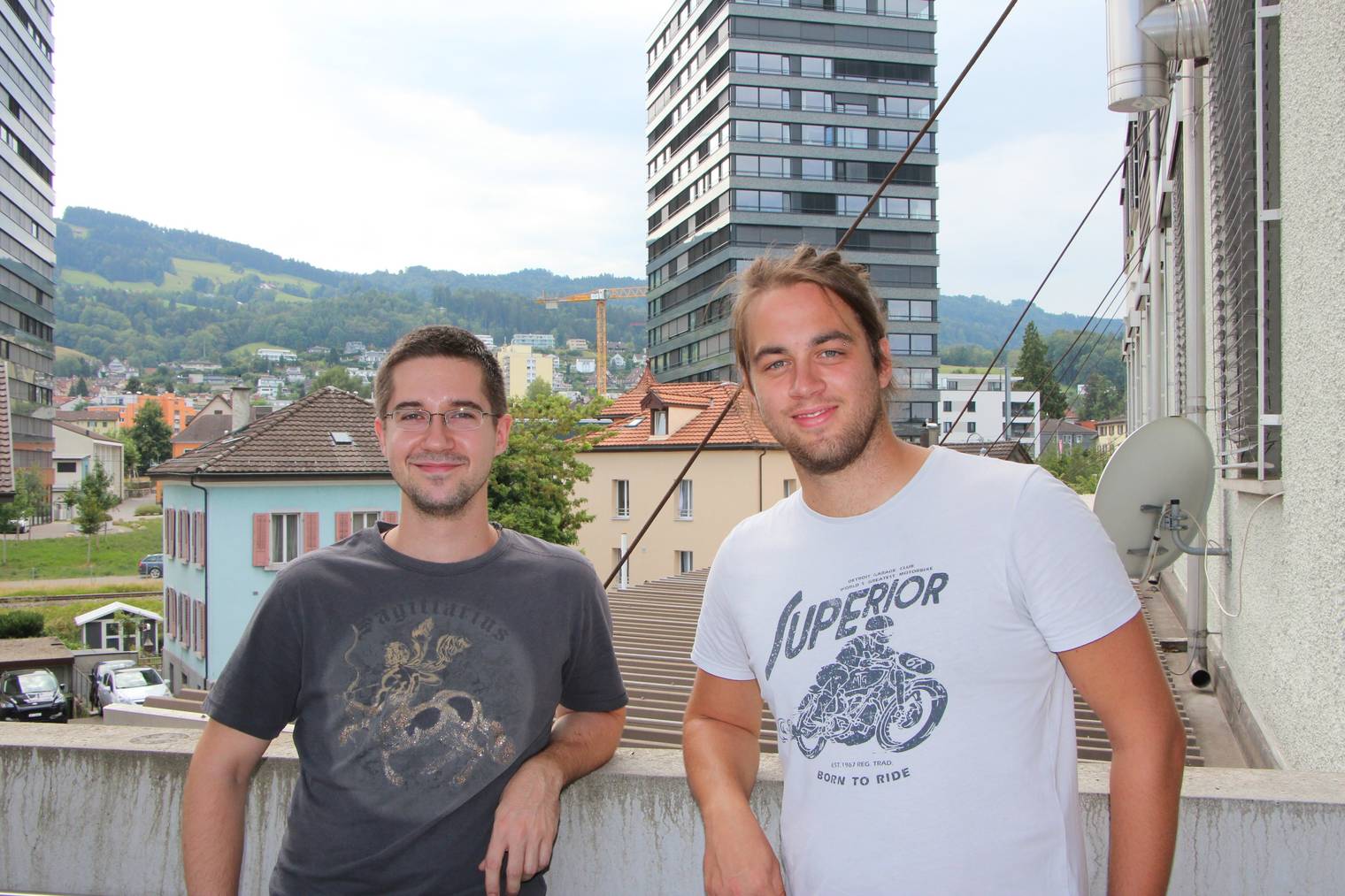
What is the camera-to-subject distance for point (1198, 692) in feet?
19.0

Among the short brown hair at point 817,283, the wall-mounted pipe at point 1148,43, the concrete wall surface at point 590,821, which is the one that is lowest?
the concrete wall surface at point 590,821

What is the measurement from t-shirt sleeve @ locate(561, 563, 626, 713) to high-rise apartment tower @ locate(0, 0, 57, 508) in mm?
73335

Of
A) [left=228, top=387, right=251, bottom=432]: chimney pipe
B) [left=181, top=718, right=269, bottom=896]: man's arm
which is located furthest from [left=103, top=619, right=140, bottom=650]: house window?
[left=181, top=718, right=269, bottom=896]: man's arm

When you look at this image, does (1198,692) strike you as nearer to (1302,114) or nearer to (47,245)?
(1302,114)

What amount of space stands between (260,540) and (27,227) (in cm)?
6009

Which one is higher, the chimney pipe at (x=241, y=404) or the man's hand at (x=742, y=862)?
the chimney pipe at (x=241, y=404)

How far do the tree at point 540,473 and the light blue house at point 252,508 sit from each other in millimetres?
2928

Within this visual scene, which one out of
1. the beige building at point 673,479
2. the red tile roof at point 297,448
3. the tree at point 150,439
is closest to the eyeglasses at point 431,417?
the red tile roof at point 297,448

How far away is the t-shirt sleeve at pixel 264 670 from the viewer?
2.06 meters

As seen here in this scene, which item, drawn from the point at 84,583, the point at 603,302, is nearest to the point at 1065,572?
the point at 84,583

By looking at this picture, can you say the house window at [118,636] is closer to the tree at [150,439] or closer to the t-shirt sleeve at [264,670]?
the t-shirt sleeve at [264,670]

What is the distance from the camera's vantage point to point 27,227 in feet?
238

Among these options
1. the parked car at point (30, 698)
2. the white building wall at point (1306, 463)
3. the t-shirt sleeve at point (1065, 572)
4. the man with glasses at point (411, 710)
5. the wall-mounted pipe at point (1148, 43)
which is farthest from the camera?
the parked car at point (30, 698)

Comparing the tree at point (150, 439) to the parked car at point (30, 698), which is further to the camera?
the tree at point (150, 439)
